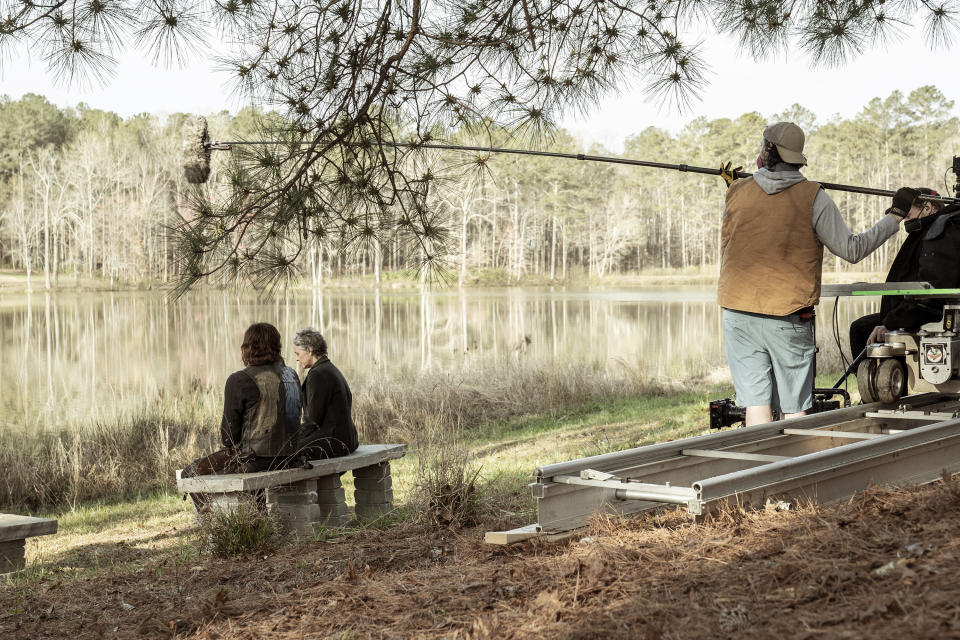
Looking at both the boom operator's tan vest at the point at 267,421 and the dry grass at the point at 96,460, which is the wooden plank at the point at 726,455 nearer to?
the boom operator's tan vest at the point at 267,421

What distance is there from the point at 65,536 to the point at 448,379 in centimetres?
739

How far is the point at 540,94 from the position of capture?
7.62 metres

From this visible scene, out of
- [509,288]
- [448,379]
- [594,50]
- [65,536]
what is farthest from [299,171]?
[509,288]

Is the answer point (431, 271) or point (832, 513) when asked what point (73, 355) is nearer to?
point (431, 271)

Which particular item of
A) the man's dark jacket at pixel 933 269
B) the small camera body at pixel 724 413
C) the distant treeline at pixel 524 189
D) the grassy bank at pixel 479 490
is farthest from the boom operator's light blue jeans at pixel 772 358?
the distant treeline at pixel 524 189

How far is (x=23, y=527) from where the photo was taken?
17.3ft

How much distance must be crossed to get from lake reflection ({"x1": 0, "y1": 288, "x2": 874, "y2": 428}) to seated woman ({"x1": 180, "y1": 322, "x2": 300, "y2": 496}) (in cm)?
76

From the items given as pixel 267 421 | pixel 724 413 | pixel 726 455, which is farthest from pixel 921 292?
pixel 267 421

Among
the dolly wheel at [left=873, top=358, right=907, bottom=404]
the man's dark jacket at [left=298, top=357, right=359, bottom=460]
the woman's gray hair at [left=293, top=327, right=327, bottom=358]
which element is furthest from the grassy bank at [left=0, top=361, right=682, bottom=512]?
the dolly wheel at [left=873, top=358, right=907, bottom=404]

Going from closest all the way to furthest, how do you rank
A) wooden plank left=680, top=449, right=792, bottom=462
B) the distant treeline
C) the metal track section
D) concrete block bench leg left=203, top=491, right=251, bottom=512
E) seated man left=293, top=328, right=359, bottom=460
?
the metal track section
wooden plank left=680, top=449, right=792, bottom=462
concrete block bench leg left=203, top=491, right=251, bottom=512
seated man left=293, top=328, right=359, bottom=460
the distant treeline

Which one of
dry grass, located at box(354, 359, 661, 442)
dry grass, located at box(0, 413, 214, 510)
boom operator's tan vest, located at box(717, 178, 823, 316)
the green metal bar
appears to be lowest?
dry grass, located at box(0, 413, 214, 510)

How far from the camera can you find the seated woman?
611 centimetres

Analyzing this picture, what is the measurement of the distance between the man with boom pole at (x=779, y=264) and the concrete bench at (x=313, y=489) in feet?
9.20

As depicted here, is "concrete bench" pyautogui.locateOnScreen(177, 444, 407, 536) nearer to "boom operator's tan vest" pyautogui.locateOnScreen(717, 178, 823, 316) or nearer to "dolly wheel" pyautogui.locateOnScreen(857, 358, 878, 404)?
"boom operator's tan vest" pyautogui.locateOnScreen(717, 178, 823, 316)
